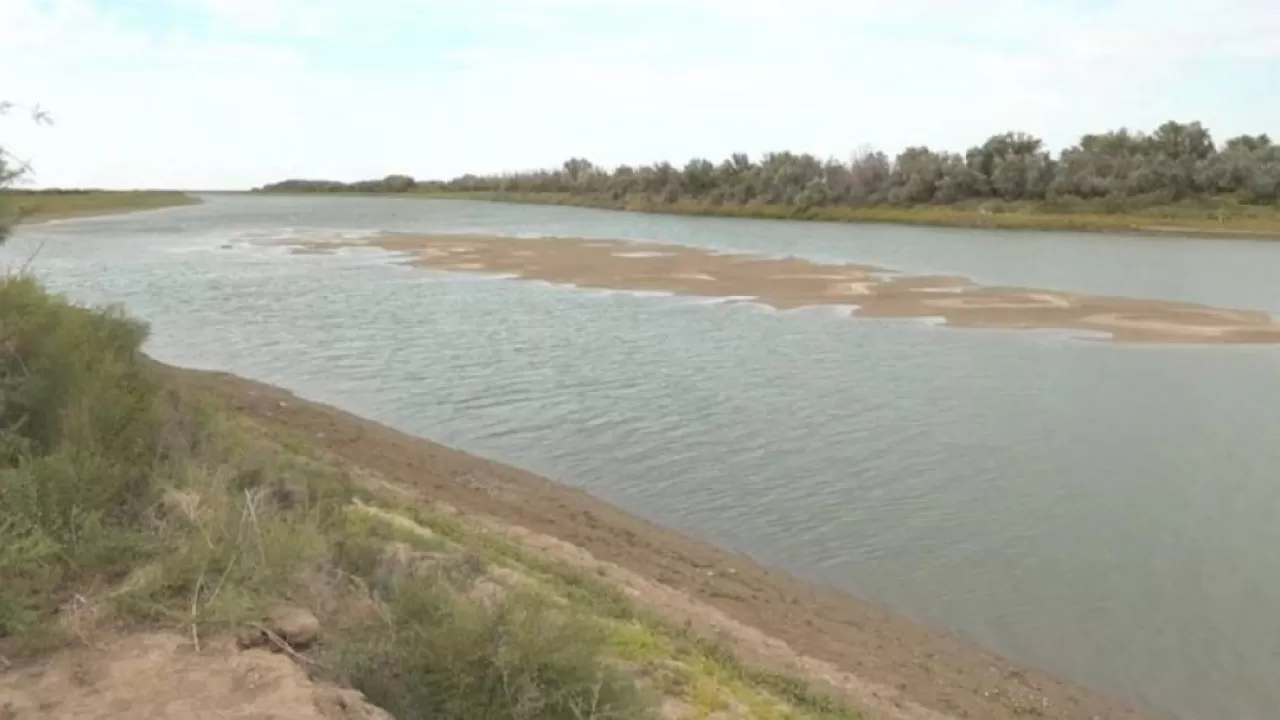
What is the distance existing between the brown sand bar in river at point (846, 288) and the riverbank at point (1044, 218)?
981 inches

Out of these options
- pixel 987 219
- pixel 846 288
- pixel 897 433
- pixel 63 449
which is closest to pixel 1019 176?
pixel 987 219

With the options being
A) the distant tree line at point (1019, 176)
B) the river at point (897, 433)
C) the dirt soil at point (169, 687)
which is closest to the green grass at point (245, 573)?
Result: the dirt soil at point (169, 687)

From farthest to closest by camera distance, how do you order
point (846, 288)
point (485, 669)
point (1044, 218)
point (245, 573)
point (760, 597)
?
point (1044, 218) < point (846, 288) < point (760, 597) < point (245, 573) < point (485, 669)

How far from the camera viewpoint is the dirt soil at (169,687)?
14.8 feet

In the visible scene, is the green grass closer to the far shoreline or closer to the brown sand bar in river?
the brown sand bar in river

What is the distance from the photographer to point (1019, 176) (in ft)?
243

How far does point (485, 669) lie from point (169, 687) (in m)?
1.33

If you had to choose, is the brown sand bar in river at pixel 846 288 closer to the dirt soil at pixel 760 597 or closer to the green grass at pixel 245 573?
the dirt soil at pixel 760 597

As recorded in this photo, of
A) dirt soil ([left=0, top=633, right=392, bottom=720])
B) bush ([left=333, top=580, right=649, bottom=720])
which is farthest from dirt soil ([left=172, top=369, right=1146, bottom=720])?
dirt soil ([left=0, top=633, right=392, bottom=720])

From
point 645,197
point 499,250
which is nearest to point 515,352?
point 499,250

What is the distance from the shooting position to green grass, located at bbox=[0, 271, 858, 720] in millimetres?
5055

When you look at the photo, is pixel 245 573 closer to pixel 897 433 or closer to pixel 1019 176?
pixel 897 433

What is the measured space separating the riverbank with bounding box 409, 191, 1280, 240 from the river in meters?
24.2

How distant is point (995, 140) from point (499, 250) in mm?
42750
